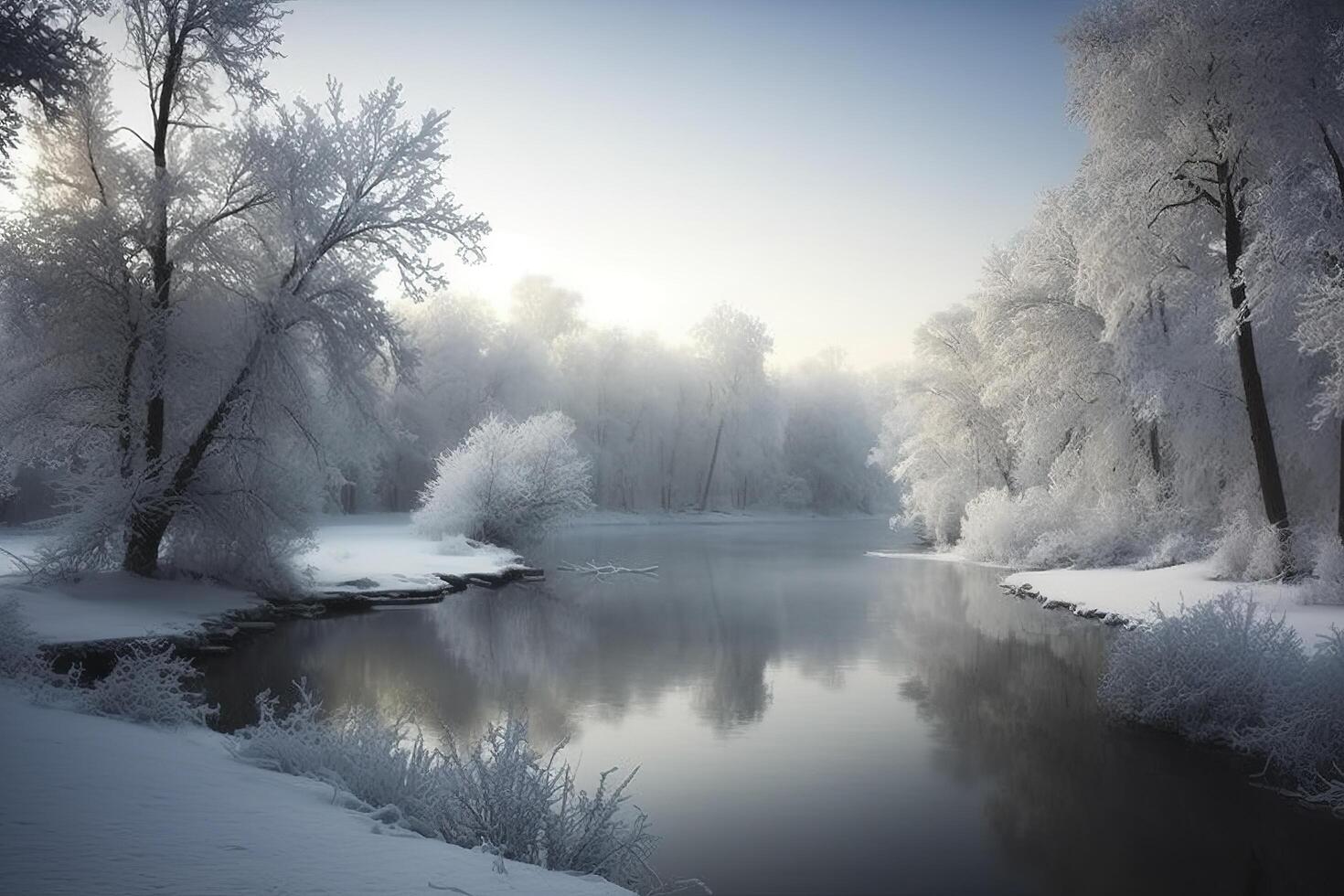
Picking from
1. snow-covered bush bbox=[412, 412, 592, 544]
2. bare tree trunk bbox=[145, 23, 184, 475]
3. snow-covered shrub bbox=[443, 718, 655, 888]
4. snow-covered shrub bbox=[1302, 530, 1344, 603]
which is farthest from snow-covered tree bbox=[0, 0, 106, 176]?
snow-covered bush bbox=[412, 412, 592, 544]

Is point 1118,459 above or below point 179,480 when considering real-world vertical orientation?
above

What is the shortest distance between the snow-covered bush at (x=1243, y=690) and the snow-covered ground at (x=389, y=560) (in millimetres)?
15224

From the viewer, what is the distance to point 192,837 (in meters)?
4.06

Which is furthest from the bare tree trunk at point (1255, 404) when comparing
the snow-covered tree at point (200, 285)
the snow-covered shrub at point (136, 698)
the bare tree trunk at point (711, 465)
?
the bare tree trunk at point (711, 465)

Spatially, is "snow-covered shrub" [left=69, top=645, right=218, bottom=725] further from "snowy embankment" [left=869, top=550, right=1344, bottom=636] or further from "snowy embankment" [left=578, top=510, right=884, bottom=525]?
"snowy embankment" [left=578, top=510, right=884, bottom=525]

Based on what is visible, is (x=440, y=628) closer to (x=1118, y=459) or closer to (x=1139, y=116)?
(x=1139, y=116)

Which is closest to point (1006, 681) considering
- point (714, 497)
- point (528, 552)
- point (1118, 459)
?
point (1118, 459)

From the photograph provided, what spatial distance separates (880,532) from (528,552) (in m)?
26.0

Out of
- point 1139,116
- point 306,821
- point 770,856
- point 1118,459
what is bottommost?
point 770,856

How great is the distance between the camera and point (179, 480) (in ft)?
48.8

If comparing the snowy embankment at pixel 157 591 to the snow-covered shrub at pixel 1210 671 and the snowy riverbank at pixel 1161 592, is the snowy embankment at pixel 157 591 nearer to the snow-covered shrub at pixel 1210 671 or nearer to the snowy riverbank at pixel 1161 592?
the snow-covered shrub at pixel 1210 671

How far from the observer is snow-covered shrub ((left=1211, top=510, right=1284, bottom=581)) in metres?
14.4

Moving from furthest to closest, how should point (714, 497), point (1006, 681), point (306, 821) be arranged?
point (714, 497)
point (1006, 681)
point (306, 821)

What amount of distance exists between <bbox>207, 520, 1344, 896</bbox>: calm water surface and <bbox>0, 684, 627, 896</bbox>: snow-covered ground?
241 cm
